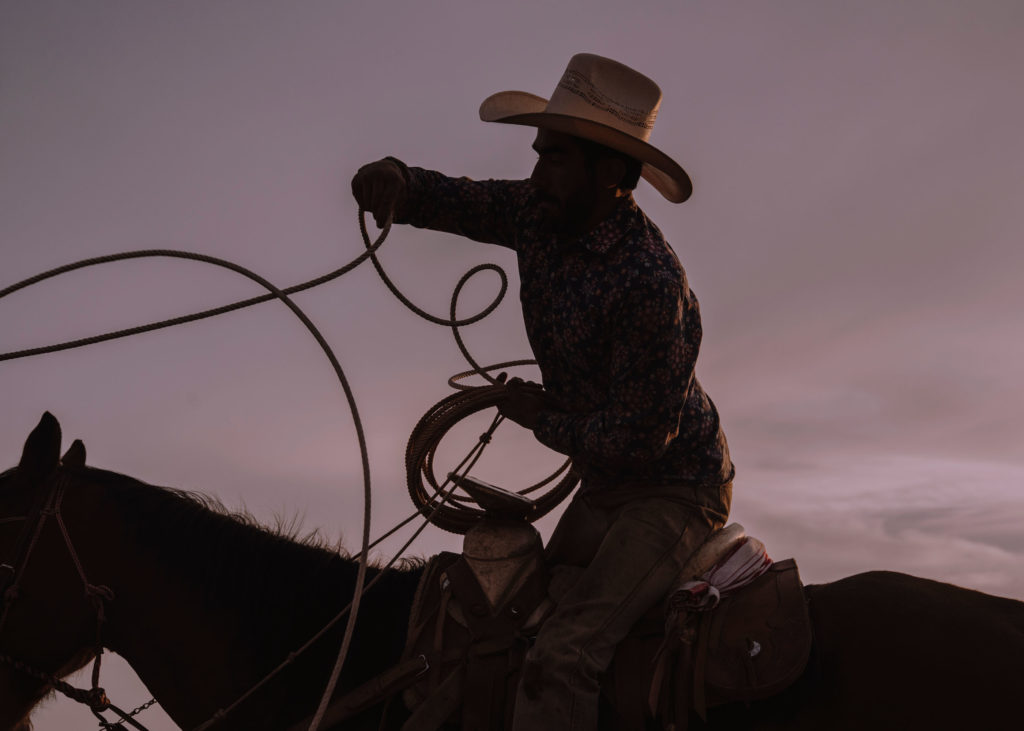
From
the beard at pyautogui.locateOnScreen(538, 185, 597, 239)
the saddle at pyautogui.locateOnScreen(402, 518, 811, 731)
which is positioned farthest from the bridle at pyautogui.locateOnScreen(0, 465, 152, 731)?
the beard at pyautogui.locateOnScreen(538, 185, 597, 239)

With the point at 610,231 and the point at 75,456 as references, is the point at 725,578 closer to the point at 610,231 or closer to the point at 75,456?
the point at 610,231

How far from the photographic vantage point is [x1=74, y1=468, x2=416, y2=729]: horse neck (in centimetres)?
364

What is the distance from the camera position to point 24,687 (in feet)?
11.9

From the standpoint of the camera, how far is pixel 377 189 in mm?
4129

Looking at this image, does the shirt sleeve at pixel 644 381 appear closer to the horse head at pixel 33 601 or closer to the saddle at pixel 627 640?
the saddle at pixel 627 640

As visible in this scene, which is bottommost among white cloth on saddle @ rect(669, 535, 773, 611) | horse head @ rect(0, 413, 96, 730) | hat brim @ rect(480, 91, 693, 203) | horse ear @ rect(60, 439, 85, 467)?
horse head @ rect(0, 413, 96, 730)

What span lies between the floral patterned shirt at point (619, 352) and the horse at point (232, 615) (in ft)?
3.07

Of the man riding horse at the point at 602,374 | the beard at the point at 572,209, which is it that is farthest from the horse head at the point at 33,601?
the beard at the point at 572,209

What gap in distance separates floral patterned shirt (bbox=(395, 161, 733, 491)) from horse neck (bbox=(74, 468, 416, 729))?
1192 millimetres

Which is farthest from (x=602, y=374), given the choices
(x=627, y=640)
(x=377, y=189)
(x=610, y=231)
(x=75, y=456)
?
(x=75, y=456)

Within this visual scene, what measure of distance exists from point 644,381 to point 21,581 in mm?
→ 2915

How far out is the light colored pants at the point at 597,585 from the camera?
3131 mm

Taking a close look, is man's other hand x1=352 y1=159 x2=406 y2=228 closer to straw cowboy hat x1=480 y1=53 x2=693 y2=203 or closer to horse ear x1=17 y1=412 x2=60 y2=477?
straw cowboy hat x1=480 y1=53 x2=693 y2=203

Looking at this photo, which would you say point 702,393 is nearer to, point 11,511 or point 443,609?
point 443,609
